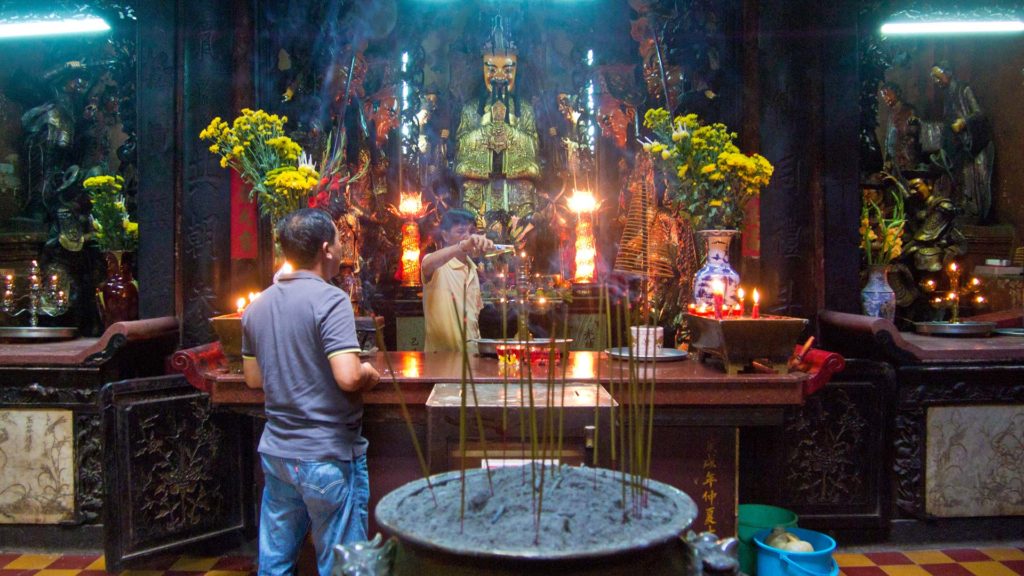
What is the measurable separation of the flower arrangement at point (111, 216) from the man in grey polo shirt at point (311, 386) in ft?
8.40

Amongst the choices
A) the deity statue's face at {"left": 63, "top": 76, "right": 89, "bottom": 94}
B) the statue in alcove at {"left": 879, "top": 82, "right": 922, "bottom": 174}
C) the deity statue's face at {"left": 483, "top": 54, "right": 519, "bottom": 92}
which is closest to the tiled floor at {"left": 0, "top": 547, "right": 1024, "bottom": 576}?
the statue in alcove at {"left": 879, "top": 82, "right": 922, "bottom": 174}

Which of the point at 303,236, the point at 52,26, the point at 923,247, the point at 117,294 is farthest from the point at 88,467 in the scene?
the point at 923,247

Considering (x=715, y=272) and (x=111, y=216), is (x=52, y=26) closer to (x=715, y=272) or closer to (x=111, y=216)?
(x=111, y=216)

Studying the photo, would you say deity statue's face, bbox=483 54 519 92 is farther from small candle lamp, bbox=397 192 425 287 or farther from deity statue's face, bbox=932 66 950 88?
deity statue's face, bbox=932 66 950 88

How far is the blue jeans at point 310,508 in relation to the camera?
2355 mm

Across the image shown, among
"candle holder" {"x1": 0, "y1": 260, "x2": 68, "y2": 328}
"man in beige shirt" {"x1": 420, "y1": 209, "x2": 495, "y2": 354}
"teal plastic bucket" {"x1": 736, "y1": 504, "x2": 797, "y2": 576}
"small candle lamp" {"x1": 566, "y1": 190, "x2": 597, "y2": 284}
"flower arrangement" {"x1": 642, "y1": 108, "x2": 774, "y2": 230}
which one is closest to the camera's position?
"teal plastic bucket" {"x1": 736, "y1": 504, "x2": 797, "y2": 576}

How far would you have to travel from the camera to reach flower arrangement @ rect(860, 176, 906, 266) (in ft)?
14.7

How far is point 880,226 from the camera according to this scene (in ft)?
15.1

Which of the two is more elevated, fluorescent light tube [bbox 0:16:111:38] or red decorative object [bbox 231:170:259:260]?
fluorescent light tube [bbox 0:16:111:38]

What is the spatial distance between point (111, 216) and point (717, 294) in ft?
12.0

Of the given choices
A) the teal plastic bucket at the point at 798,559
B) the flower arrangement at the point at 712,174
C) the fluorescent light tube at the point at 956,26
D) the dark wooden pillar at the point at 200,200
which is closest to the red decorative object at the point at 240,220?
the dark wooden pillar at the point at 200,200

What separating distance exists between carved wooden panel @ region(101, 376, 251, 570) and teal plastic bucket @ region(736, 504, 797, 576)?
102 inches

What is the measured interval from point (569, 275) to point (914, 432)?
3.07m

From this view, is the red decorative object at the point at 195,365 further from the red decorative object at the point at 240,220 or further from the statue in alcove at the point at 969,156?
the statue in alcove at the point at 969,156
